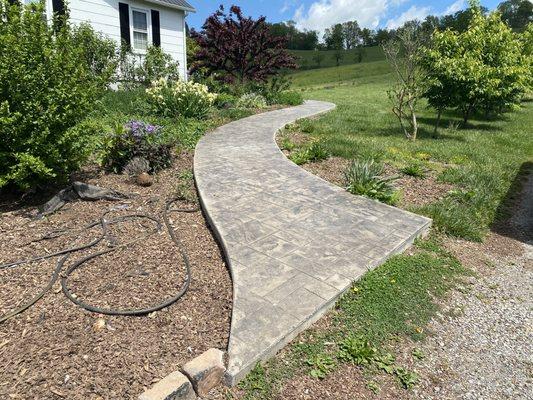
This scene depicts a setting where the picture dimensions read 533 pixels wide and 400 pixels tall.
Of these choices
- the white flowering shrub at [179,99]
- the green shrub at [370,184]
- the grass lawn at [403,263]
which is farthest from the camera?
the white flowering shrub at [179,99]

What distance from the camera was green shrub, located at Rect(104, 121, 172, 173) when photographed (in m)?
6.05

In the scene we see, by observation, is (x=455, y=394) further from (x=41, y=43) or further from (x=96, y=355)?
(x=41, y=43)

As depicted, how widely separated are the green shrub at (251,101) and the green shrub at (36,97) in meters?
9.70

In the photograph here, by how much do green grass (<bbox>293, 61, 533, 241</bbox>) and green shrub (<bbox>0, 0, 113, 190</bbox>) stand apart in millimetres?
4861

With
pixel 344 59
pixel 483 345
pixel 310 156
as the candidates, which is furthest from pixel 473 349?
pixel 344 59

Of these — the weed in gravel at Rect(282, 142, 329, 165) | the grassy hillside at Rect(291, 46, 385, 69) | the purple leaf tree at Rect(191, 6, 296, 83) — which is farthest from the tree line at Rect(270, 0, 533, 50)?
the weed in gravel at Rect(282, 142, 329, 165)

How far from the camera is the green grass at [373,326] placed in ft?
8.75

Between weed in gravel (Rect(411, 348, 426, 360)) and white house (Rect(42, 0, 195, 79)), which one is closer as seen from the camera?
weed in gravel (Rect(411, 348, 426, 360))

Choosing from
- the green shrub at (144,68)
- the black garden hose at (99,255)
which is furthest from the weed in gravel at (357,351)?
the green shrub at (144,68)

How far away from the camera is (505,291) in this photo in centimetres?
390

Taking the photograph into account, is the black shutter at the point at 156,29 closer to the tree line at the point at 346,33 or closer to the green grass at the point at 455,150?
the green grass at the point at 455,150

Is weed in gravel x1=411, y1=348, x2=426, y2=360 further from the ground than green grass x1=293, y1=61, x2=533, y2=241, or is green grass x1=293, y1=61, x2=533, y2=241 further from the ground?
green grass x1=293, y1=61, x2=533, y2=241

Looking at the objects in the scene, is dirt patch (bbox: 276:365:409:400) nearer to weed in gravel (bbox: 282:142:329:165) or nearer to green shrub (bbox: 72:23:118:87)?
weed in gravel (bbox: 282:142:329:165)

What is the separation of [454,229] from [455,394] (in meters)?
2.89
